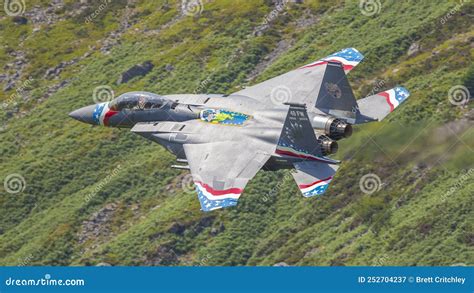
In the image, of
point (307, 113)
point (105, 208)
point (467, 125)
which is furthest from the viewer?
point (105, 208)

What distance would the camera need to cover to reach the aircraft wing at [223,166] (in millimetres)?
72000

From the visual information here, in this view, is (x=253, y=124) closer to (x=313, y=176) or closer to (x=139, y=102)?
(x=313, y=176)

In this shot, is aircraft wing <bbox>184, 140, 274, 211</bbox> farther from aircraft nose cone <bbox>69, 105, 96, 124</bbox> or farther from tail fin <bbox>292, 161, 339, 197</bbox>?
aircraft nose cone <bbox>69, 105, 96, 124</bbox>

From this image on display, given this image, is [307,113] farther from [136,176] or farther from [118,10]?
[118,10]

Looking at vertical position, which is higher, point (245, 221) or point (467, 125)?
point (467, 125)

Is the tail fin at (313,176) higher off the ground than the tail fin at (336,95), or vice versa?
the tail fin at (336,95)

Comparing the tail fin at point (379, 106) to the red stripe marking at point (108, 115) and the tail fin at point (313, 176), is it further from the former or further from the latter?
the red stripe marking at point (108, 115)

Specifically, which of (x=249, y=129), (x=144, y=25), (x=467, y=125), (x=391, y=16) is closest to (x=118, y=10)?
(x=144, y=25)

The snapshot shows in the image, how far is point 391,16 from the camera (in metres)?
160

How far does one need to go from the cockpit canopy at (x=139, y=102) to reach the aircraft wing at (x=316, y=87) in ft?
19.6

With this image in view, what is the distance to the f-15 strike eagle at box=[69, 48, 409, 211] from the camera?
72.8 metres

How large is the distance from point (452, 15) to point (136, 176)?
154 feet

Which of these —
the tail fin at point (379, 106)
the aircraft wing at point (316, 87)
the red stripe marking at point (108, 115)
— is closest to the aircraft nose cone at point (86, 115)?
the red stripe marking at point (108, 115)

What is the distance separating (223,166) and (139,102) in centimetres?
1151
